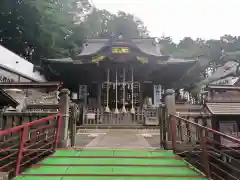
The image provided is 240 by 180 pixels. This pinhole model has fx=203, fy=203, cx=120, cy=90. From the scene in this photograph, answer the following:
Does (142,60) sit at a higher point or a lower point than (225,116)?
higher

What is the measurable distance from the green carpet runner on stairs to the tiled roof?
2.10m

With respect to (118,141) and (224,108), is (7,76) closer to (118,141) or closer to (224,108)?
(118,141)

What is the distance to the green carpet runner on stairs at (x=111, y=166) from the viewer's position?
12.3 feet

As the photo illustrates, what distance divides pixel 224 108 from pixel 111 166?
427cm

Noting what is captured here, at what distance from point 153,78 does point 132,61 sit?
323 centimetres

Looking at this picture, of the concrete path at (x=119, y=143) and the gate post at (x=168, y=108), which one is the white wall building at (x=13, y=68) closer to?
the concrete path at (x=119, y=143)

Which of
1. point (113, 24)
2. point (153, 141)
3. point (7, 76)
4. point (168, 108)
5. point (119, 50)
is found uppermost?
point (113, 24)

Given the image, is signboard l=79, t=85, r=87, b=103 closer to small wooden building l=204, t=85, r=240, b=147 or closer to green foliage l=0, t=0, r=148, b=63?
green foliage l=0, t=0, r=148, b=63

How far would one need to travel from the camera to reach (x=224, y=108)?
6.48 meters

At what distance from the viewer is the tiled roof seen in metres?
6.23

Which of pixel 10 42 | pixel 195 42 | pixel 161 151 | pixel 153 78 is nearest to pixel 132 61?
pixel 153 78

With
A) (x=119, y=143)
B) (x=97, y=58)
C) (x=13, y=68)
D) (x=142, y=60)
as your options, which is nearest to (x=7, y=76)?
(x=13, y=68)

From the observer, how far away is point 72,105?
21.6 feet

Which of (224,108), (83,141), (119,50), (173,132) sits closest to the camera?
(173,132)
